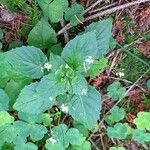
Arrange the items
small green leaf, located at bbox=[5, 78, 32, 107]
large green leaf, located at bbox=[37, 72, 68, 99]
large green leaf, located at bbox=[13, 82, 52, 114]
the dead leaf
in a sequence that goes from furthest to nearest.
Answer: the dead leaf, small green leaf, located at bbox=[5, 78, 32, 107], large green leaf, located at bbox=[13, 82, 52, 114], large green leaf, located at bbox=[37, 72, 68, 99]

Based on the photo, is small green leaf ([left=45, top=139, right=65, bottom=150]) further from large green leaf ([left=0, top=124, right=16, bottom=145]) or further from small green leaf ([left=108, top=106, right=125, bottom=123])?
small green leaf ([left=108, top=106, right=125, bottom=123])

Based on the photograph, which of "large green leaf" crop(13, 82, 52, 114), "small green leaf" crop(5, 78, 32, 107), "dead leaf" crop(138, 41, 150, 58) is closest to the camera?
"large green leaf" crop(13, 82, 52, 114)

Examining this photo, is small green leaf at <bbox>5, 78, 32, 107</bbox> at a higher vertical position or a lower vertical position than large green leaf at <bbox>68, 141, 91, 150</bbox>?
higher

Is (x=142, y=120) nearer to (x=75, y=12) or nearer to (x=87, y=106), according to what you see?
(x=87, y=106)

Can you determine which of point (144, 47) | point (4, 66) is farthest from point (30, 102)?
point (144, 47)

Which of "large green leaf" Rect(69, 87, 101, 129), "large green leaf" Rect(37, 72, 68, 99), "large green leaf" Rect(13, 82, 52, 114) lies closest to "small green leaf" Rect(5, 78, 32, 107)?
"large green leaf" Rect(13, 82, 52, 114)

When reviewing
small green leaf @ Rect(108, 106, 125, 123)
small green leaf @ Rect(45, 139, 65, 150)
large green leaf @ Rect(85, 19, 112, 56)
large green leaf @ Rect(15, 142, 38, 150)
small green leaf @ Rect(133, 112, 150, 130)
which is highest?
large green leaf @ Rect(85, 19, 112, 56)

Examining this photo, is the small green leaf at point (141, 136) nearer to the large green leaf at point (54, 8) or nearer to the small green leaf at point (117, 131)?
the small green leaf at point (117, 131)

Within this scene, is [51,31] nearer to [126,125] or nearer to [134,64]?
[134,64]
